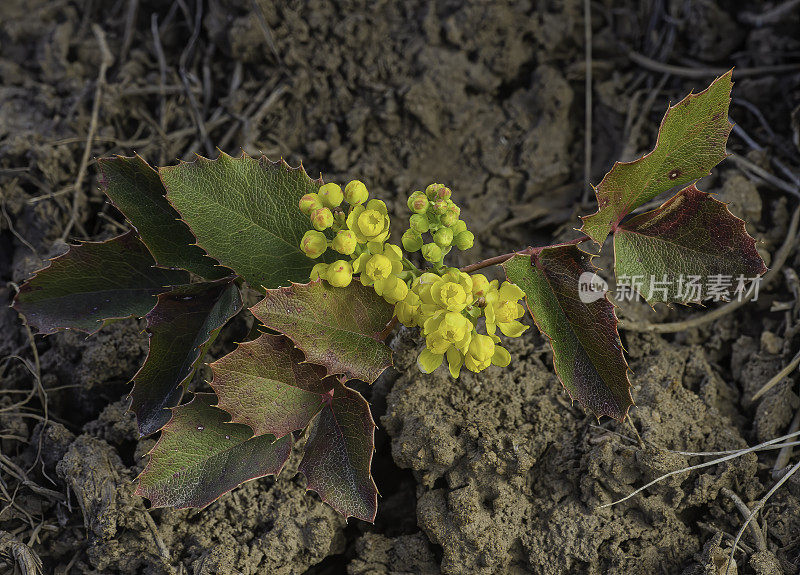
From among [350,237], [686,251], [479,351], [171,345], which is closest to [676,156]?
[686,251]

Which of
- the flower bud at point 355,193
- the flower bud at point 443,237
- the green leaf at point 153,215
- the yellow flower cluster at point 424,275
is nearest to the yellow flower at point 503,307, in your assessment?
the yellow flower cluster at point 424,275

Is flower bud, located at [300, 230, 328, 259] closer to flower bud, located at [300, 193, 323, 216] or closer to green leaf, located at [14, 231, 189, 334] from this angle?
flower bud, located at [300, 193, 323, 216]

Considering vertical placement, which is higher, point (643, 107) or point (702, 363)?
point (643, 107)

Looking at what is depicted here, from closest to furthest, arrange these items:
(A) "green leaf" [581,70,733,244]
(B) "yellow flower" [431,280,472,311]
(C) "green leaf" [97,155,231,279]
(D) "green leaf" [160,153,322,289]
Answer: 1. (B) "yellow flower" [431,280,472,311]
2. (A) "green leaf" [581,70,733,244]
3. (D) "green leaf" [160,153,322,289]
4. (C) "green leaf" [97,155,231,279]

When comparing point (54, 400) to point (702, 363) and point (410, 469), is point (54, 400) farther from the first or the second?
point (702, 363)

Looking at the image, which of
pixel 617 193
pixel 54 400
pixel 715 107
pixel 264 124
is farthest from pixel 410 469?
pixel 264 124

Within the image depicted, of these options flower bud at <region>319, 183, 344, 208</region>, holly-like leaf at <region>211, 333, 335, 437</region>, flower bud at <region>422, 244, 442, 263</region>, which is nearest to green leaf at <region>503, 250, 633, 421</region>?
flower bud at <region>422, 244, 442, 263</region>
